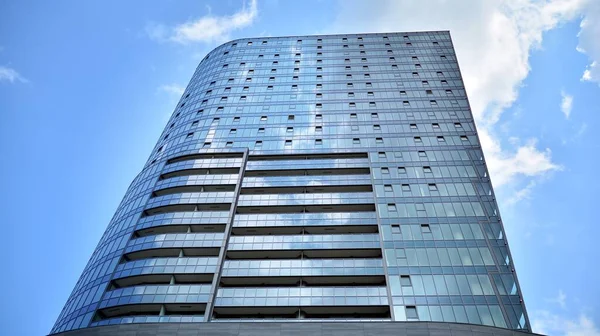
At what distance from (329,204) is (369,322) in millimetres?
14035

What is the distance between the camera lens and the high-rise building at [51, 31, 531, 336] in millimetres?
30562

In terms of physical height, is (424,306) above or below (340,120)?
below

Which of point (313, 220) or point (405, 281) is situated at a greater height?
point (313, 220)

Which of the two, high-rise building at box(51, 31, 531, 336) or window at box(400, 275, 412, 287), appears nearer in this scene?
high-rise building at box(51, 31, 531, 336)

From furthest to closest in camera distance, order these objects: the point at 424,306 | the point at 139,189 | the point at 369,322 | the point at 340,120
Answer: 1. the point at 340,120
2. the point at 139,189
3. the point at 424,306
4. the point at 369,322

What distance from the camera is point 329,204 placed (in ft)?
128

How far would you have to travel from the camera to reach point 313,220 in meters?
37.6

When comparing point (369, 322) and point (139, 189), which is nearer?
point (369, 322)

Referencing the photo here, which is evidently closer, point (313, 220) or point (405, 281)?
point (405, 281)

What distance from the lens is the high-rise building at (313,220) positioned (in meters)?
30.6

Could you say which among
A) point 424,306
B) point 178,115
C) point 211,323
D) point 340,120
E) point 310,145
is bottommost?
point 211,323

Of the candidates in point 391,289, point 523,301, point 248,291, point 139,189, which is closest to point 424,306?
point 391,289

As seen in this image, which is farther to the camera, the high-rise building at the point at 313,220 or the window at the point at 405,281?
the window at the point at 405,281

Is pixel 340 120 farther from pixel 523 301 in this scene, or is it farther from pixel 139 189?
pixel 523 301
